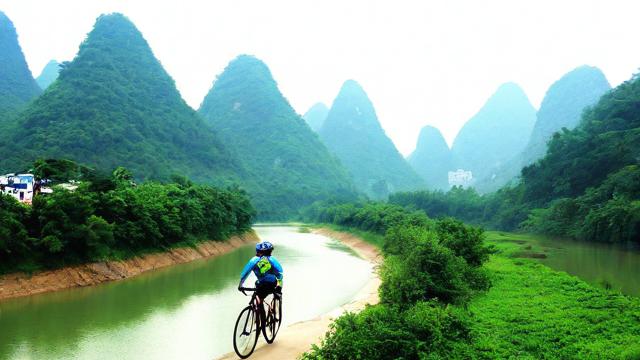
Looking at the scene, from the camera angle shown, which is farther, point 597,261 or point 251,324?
point 597,261

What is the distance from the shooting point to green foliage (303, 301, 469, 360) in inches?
253

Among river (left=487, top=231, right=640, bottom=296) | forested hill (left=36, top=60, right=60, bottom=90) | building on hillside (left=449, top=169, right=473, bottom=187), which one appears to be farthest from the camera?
building on hillside (left=449, top=169, right=473, bottom=187)

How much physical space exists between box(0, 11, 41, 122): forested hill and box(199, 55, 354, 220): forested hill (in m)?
41.2

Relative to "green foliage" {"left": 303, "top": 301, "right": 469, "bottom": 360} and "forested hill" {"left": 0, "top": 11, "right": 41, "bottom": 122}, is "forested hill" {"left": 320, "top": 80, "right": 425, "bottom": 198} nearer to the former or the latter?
"forested hill" {"left": 0, "top": 11, "right": 41, "bottom": 122}

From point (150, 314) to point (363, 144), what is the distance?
165 m

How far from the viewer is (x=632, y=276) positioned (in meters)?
17.8

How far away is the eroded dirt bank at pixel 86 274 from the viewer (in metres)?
15.2

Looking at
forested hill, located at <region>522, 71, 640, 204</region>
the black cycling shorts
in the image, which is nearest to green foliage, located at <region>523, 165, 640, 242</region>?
forested hill, located at <region>522, 71, 640, 204</region>

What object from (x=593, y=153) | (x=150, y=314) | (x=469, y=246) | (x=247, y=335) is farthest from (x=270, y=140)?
(x=247, y=335)

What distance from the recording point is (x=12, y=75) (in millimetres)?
84312

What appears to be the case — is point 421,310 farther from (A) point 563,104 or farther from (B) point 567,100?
(B) point 567,100

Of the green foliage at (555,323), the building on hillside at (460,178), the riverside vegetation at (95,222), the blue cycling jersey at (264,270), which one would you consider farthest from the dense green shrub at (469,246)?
the building on hillside at (460,178)

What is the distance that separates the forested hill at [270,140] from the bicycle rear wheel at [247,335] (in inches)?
3287

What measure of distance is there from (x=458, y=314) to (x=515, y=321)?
1.56 metres
